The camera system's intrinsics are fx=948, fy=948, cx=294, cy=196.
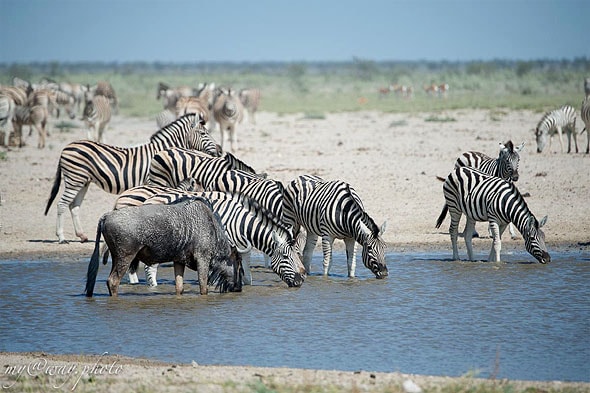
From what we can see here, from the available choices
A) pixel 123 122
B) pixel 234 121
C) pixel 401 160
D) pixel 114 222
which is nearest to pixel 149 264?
pixel 114 222

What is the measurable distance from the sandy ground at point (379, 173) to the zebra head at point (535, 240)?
94 cm

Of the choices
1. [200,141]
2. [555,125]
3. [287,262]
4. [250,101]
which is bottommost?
[287,262]

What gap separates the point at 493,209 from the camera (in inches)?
432

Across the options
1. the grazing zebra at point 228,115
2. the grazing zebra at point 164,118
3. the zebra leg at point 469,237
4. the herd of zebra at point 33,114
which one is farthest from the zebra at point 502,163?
the herd of zebra at point 33,114

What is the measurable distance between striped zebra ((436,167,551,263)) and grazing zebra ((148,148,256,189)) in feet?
8.40

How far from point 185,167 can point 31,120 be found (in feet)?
38.7

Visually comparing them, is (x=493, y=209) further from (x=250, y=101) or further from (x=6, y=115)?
(x=250, y=101)

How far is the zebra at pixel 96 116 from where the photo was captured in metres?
23.2

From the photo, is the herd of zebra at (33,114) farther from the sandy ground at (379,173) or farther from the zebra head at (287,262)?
the zebra head at (287,262)

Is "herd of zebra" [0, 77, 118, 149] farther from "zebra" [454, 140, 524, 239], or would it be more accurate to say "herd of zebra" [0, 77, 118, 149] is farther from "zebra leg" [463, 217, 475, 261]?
"zebra leg" [463, 217, 475, 261]

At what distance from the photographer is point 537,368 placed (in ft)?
22.5

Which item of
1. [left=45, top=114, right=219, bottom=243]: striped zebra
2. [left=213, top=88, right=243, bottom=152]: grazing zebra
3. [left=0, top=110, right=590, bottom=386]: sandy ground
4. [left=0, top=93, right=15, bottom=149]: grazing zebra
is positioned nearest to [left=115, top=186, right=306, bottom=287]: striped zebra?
[left=45, top=114, right=219, bottom=243]: striped zebra

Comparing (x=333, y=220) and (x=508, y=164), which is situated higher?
(x=508, y=164)

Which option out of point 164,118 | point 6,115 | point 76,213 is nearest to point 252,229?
point 76,213
